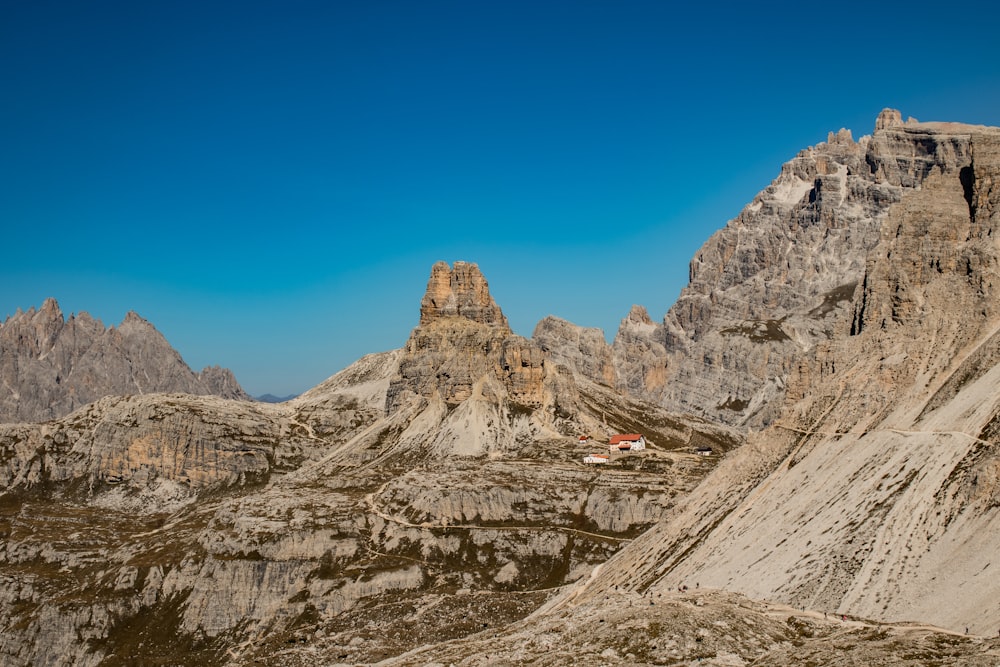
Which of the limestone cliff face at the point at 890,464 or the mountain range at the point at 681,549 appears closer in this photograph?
the mountain range at the point at 681,549

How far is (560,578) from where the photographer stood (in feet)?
498

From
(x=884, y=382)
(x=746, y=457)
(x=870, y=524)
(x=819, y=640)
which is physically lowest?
(x=819, y=640)

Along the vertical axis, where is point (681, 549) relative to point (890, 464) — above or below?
below

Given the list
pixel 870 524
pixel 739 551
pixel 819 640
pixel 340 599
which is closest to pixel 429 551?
pixel 340 599

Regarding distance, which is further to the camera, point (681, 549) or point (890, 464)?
point (681, 549)

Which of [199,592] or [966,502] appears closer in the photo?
[966,502]

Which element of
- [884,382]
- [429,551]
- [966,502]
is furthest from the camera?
[429,551]

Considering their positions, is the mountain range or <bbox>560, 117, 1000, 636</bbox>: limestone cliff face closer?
the mountain range

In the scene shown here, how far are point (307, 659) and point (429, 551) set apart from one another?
153 ft

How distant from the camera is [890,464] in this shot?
94750mm

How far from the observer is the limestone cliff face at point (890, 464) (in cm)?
7794

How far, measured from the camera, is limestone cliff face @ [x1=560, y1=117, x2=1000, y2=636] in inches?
3068

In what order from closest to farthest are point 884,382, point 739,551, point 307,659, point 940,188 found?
point 739,551 → point 884,382 → point 307,659 → point 940,188

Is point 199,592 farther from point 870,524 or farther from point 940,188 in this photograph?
point 940,188
